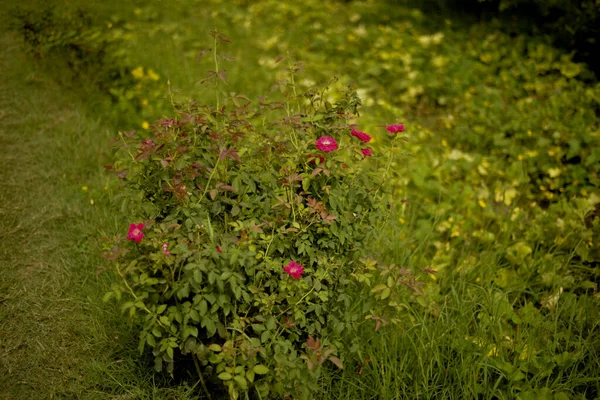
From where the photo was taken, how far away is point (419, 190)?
3.30 m

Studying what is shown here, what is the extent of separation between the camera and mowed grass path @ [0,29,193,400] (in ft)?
6.84

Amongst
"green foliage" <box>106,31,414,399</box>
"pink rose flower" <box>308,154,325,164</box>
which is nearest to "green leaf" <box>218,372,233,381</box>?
"green foliage" <box>106,31,414,399</box>

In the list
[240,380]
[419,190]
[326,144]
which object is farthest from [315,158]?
[419,190]

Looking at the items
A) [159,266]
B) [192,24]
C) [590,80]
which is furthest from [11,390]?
[590,80]

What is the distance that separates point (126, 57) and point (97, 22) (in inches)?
27.2

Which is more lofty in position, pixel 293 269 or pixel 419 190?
pixel 293 269

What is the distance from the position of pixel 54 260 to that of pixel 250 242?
141 cm

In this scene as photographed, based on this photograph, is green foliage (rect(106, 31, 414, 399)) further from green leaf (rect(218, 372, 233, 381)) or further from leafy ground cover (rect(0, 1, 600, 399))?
leafy ground cover (rect(0, 1, 600, 399))

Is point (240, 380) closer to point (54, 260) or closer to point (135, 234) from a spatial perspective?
point (135, 234)

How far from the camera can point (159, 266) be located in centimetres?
168

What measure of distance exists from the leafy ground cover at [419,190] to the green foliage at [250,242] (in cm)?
31

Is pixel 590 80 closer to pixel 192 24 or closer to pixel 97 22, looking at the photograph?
pixel 192 24

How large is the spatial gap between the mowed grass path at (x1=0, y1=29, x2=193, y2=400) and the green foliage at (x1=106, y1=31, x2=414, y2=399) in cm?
44

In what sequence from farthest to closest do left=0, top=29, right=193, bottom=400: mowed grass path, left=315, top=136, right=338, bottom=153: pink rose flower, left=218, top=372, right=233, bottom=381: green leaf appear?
1. left=0, top=29, right=193, bottom=400: mowed grass path
2. left=315, top=136, right=338, bottom=153: pink rose flower
3. left=218, top=372, right=233, bottom=381: green leaf
